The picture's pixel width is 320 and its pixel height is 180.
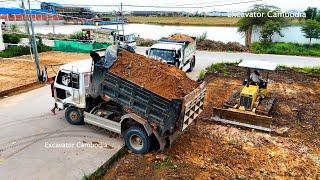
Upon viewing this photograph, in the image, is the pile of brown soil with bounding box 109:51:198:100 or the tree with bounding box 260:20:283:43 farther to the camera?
the tree with bounding box 260:20:283:43

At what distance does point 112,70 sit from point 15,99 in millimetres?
7573

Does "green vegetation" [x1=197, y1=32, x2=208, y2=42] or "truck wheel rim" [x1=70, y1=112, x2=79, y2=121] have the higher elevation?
"green vegetation" [x1=197, y1=32, x2=208, y2=42]

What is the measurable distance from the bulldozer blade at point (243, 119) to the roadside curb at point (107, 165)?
3.84m

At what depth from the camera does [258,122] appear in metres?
11.1

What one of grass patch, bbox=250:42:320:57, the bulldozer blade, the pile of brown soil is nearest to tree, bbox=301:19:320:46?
grass patch, bbox=250:42:320:57

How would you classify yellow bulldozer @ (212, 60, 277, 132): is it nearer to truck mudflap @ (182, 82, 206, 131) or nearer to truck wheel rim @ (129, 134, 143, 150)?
truck mudflap @ (182, 82, 206, 131)

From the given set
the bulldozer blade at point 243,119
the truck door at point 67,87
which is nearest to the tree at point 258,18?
the bulldozer blade at point 243,119

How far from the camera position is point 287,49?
2773 cm

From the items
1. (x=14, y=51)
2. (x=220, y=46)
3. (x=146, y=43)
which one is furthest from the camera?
(x=146, y=43)

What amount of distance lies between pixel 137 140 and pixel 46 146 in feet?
9.65

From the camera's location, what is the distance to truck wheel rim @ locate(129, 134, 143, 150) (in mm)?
9469

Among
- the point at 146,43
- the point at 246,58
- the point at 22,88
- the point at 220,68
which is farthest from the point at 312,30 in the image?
the point at 22,88

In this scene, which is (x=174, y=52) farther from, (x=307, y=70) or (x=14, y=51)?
(x=14, y=51)

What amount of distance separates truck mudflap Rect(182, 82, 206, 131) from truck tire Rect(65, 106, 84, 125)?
4.11 meters
